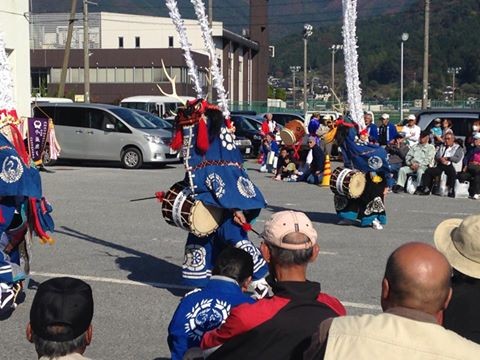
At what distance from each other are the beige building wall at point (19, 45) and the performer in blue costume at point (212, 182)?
1808 centimetres

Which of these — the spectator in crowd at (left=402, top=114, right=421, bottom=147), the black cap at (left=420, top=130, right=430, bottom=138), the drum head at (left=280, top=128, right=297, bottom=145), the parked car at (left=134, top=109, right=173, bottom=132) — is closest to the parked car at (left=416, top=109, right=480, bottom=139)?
the black cap at (left=420, top=130, right=430, bottom=138)

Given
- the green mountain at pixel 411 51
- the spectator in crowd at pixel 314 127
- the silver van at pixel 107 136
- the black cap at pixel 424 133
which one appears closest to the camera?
the black cap at pixel 424 133

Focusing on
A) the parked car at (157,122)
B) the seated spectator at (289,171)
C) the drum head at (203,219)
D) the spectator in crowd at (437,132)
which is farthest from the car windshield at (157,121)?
the drum head at (203,219)

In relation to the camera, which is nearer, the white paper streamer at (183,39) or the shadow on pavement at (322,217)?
the white paper streamer at (183,39)

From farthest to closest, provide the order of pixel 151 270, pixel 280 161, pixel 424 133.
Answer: pixel 280 161, pixel 424 133, pixel 151 270

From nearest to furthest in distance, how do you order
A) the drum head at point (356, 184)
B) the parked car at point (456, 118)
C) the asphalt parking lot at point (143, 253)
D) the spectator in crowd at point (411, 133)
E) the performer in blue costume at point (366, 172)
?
1. the asphalt parking lot at point (143, 253)
2. the drum head at point (356, 184)
3. the performer in blue costume at point (366, 172)
4. the spectator in crowd at point (411, 133)
5. the parked car at point (456, 118)

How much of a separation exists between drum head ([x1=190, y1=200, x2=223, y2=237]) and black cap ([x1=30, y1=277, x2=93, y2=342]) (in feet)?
13.3

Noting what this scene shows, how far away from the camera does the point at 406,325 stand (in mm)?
2777

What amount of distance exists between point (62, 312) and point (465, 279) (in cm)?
186

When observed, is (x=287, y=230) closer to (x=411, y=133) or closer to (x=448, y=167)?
(x=448, y=167)

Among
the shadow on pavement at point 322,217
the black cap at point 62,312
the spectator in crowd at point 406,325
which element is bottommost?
the shadow on pavement at point 322,217

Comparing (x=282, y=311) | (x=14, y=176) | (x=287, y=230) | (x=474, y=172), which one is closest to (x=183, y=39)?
(x=14, y=176)

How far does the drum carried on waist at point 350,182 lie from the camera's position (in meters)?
11.9

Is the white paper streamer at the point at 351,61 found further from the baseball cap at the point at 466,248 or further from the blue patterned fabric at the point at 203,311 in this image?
the baseball cap at the point at 466,248
